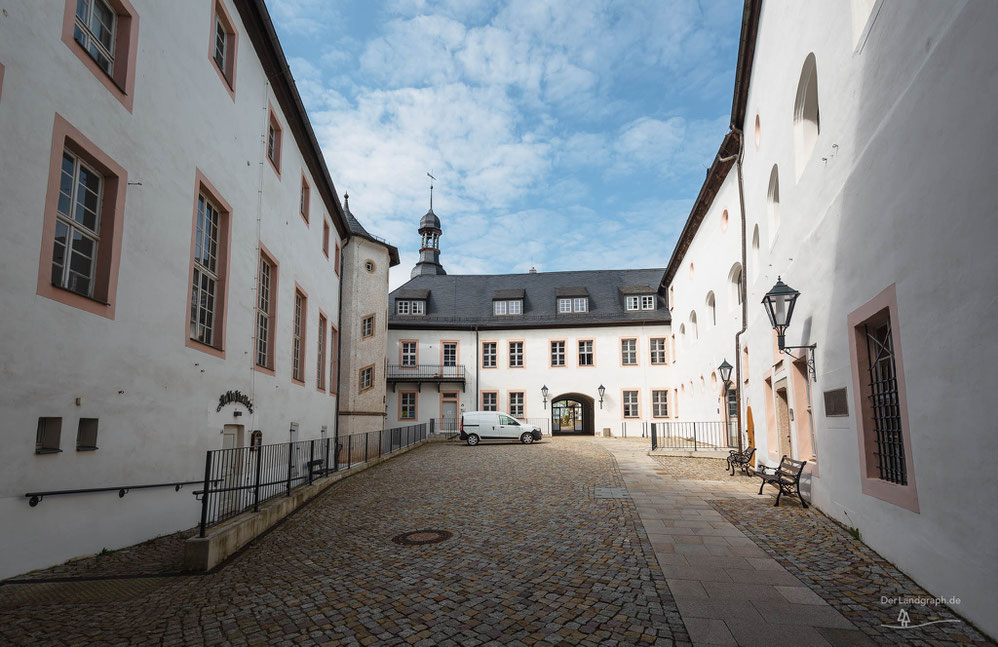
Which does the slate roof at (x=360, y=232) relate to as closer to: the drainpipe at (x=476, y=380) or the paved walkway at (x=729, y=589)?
the drainpipe at (x=476, y=380)

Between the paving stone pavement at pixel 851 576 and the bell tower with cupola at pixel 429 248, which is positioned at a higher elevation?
the bell tower with cupola at pixel 429 248

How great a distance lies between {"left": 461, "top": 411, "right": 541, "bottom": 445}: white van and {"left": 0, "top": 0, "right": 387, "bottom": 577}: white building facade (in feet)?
45.9

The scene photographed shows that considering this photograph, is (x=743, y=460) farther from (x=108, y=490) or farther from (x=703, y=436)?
(x=108, y=490)

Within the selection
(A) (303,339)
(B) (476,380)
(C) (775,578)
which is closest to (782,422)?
(C) (775,578)

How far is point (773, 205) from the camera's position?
12766mm

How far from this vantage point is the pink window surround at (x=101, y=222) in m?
6.09

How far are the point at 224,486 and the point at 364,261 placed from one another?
64.3 ft

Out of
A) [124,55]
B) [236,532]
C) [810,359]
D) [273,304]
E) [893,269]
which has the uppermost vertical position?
[124,55]

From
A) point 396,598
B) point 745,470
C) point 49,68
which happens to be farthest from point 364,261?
point 396,598

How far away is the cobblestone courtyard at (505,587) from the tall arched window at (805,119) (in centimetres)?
596

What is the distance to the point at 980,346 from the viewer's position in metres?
4.32

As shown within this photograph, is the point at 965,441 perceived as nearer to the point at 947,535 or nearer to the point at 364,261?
the point at 947,535

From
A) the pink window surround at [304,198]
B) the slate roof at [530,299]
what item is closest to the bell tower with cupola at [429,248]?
the slate roof at [530,299]

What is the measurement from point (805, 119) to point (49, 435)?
1179 cm
